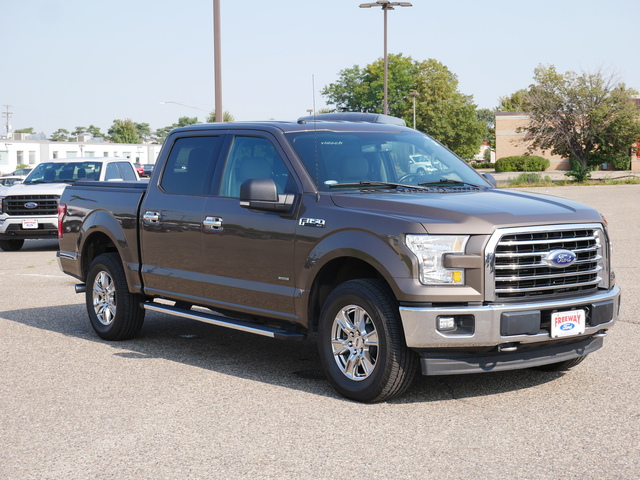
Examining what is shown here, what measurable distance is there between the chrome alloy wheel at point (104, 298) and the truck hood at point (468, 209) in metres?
3.09

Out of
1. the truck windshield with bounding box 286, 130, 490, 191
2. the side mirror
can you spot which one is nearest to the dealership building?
the truck windshield with bounding box 286, 130, 490, 191

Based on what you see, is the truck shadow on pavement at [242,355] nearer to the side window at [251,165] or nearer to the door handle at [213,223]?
the door handle at [213,223]

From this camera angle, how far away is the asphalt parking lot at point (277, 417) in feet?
15.3

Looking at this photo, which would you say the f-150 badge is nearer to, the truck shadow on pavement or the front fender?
the front fender

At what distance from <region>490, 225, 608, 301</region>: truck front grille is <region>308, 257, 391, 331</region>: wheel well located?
100 centimetres

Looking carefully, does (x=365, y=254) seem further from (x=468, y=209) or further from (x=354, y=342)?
(x=468, y=209)

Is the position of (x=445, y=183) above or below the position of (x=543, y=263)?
above

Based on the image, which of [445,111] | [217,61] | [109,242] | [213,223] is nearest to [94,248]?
[109,242]

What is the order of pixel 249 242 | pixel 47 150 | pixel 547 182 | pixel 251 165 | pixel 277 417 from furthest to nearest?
pixel 47 150, pixel 547 182, pixel 251 165, pixel 249 242, pixel 277 417

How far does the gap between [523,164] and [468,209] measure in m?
71.9

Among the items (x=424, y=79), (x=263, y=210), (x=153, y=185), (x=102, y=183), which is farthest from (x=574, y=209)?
(x=424, y=79)

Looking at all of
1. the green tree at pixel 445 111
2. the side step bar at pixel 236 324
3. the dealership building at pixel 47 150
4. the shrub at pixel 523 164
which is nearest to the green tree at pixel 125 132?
the dealership building at pixel 47 150

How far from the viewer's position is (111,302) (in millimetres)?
8383

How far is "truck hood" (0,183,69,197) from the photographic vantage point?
58.3 feet
